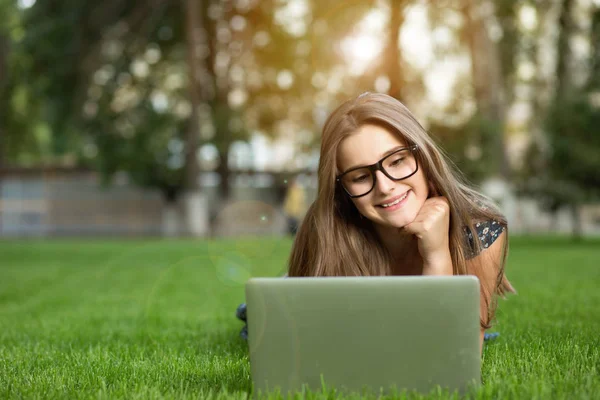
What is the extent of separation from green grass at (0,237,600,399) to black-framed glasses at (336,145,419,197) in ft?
2.75

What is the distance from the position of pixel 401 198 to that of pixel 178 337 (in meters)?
2.35

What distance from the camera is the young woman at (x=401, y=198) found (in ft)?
8.61

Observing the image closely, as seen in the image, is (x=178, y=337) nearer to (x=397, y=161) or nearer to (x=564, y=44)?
(x=397, y=161)

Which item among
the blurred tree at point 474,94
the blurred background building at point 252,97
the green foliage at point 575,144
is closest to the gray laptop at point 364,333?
the blurred tree at point 474,94

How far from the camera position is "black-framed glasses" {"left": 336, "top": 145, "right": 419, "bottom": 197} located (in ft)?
8.54

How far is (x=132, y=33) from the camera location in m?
22.6

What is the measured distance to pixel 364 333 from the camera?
7.04 feet

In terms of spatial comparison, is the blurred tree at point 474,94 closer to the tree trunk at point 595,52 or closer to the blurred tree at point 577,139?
the blurred tree at point 577,139

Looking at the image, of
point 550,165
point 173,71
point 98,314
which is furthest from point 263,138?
point 98,314

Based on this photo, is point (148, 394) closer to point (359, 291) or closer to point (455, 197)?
point (359, 291)

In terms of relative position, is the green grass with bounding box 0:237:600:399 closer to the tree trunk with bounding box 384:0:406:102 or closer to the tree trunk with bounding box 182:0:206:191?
the tree trunk with bounding box 384:0:406:102

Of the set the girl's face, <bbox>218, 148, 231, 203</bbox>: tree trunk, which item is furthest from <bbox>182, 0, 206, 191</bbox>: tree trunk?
the girl's face

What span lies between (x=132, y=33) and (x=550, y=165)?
13892mm

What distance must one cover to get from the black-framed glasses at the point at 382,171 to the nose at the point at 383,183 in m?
0.01
